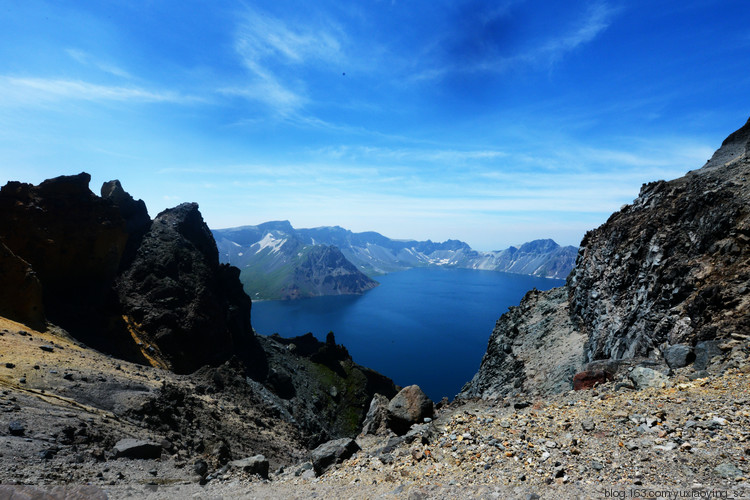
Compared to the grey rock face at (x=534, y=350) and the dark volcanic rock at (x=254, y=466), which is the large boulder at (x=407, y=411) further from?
the grey rock face at (x=534, y=350)

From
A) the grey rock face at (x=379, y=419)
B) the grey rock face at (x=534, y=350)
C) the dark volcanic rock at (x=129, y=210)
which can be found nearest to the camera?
the grey rock face at (x=379, y=419)

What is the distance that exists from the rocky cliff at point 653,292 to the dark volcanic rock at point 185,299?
49.0 metres

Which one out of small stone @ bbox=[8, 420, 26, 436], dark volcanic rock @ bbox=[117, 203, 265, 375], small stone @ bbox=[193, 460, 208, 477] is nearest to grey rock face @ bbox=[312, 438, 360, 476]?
small stone @ bbox=[193, 460, 208, 477]

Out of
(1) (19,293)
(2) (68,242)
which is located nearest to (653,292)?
(1) (19,293)

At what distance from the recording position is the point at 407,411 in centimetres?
1524

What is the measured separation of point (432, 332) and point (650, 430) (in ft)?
555

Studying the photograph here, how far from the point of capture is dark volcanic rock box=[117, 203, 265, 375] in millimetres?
59844

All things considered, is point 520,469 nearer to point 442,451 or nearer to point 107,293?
point 442,451

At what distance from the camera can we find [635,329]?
85.4 ft

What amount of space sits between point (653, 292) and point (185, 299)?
70.7 metres

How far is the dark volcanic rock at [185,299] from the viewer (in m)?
59.8

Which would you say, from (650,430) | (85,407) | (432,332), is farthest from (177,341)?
(432,332)

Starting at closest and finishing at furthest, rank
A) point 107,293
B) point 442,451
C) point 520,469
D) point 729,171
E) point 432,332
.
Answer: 1. point 520,469
2. point 442,451
3. point 729,171
4. point 107,293
5. point 432,332

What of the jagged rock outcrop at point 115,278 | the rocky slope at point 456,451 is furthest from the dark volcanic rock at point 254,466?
the jagged rock outcrop at point 115,278
